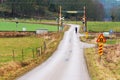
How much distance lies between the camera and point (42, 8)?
184750 millimetres

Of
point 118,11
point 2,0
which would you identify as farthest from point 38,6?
point 118,11

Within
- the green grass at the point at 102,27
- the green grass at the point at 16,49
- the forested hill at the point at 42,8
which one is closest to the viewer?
the green grass at the point at 16,49

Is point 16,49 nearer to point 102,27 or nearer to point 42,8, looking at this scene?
point 102,27

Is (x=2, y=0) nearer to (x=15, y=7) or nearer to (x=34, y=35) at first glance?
(x=15, y=7)

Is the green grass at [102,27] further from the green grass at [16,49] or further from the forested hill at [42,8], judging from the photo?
the forested hill at [42,8]

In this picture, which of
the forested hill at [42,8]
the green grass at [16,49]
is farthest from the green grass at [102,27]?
the forested hill at [42,8]

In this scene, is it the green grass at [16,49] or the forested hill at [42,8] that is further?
the forested hill at [42,8]

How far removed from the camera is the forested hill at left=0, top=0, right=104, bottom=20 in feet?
530

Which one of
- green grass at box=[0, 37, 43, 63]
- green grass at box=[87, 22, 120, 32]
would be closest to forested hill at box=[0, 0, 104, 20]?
green grass at box=[87, 22, 120, 32]

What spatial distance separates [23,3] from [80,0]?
37.0 m

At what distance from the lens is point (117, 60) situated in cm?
3494

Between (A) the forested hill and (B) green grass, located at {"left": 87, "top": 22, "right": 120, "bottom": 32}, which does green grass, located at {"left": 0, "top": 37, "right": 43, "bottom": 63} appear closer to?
(B) green grass, located at {"left": 87, "top": 22, "right": 120, "bottom": 32}

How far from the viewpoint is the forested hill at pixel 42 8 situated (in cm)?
16150

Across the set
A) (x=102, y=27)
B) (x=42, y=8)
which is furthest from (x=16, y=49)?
(x=42, y=8)
